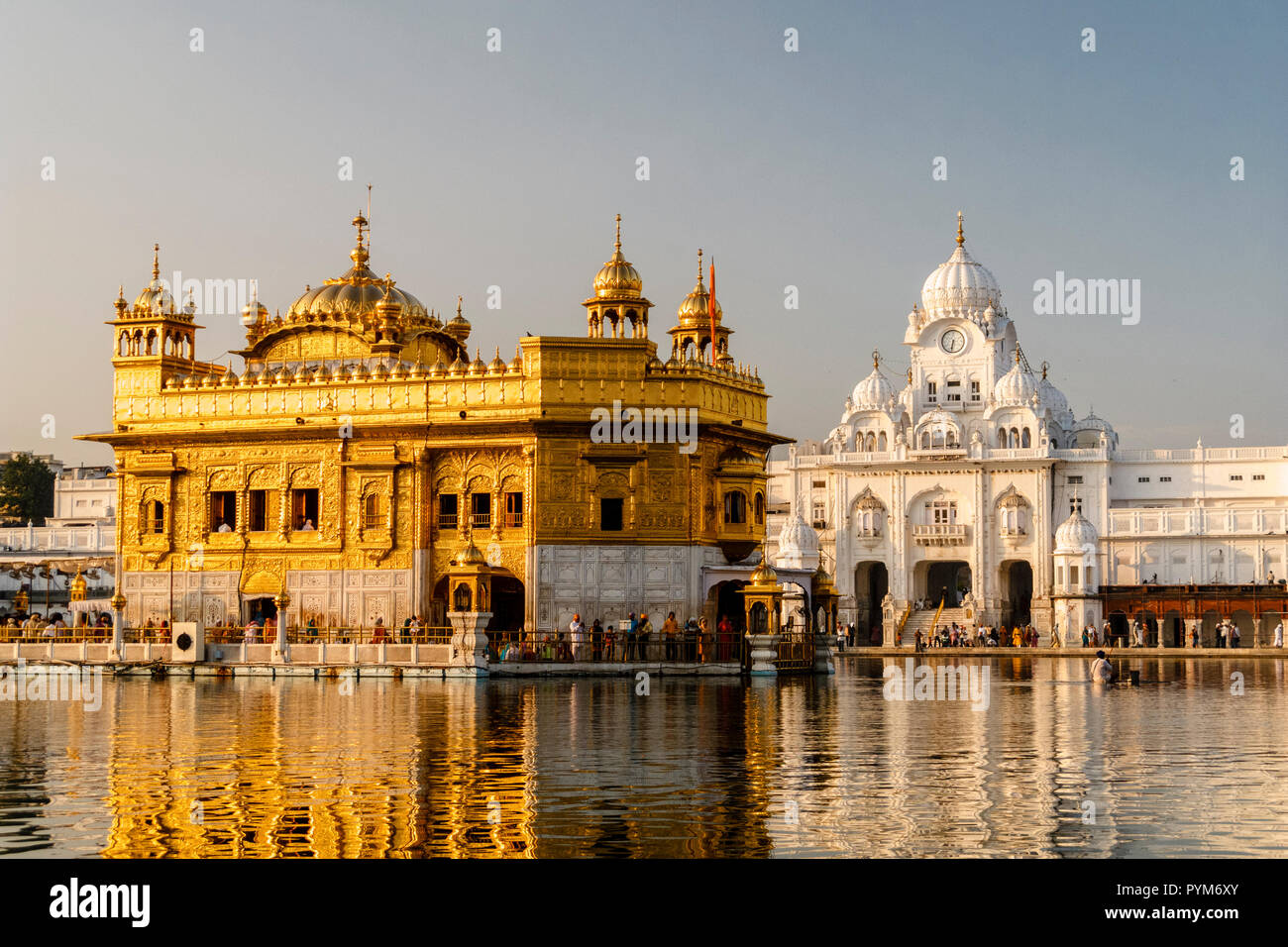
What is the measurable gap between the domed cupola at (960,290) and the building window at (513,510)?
4466cm

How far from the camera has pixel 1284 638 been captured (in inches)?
2371

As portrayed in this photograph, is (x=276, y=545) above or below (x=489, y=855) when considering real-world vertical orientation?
above

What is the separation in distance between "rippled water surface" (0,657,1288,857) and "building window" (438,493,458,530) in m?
15.4

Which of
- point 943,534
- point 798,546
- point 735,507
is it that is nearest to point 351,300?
point 735,507

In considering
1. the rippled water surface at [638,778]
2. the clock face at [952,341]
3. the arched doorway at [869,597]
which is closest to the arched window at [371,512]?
the rippled water surface at [638,778]

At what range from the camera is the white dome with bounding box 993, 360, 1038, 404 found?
7412 centimetres

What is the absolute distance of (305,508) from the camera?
4228cm

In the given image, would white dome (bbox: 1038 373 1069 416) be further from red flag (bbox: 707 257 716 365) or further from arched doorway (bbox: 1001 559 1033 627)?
red flag (bbox: 707 257 716 365)

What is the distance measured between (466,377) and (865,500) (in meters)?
37.7

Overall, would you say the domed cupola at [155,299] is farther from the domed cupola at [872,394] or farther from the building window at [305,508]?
the domed cupola at [872,394]

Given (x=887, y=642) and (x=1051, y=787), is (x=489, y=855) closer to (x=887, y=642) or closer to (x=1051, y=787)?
(x=1051, y=787)

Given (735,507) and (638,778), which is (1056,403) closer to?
(735,507)

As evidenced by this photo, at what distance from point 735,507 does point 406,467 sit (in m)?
7.86
